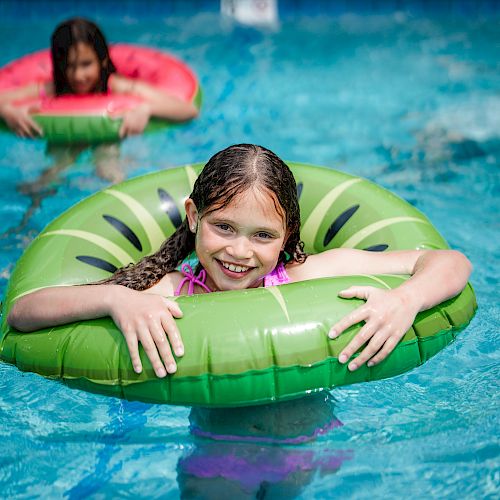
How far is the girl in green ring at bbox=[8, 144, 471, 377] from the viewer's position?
8.86ft

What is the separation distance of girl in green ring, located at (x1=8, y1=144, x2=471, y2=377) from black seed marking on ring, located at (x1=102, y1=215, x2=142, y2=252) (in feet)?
1.14

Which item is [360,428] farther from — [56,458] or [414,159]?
[414,159]

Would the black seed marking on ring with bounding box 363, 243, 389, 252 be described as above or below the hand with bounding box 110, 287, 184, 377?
above

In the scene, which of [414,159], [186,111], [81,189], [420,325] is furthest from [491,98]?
[420,325]

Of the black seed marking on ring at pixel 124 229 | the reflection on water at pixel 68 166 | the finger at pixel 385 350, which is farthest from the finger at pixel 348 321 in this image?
the reflection on water at pixel 68 166

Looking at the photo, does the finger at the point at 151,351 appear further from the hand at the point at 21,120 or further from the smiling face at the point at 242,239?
the hand at the point at 21,120

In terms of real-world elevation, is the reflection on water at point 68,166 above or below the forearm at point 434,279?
above

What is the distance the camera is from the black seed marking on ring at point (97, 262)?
3.30 m

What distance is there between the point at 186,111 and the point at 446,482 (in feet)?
11.3

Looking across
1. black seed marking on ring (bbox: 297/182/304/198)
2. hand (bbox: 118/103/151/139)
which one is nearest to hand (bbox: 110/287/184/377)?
black seed marking on ring (bbox: 297/182/304/198)

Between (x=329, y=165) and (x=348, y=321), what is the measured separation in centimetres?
296

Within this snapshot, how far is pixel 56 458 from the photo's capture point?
111 inches

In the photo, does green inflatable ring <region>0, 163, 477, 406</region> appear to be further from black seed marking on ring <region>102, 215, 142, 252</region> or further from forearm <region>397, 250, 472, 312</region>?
black seed marking on ring <region>102, 215, 142, 252</region>

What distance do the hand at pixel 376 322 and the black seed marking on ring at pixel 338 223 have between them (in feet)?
2.69
